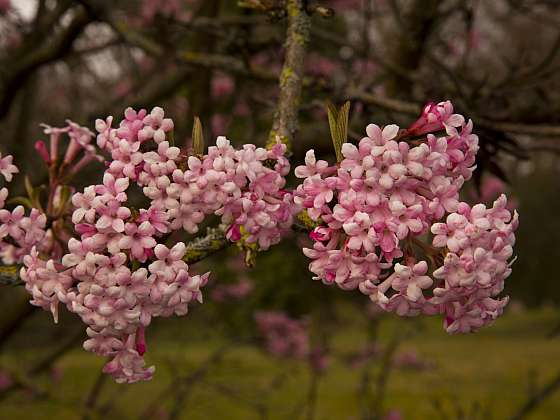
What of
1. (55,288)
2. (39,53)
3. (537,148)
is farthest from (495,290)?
(39,53)

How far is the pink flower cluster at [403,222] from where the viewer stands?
114 cm

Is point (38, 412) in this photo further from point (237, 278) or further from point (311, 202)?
point (311, 202)

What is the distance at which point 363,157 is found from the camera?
1181 mm

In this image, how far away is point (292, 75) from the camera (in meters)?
1.56

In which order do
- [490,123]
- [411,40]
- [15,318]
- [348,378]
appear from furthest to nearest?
[348,378] → [411,40] → [15,318] → [490,123]

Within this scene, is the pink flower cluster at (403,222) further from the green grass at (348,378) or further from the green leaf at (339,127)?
the green grass at (348,378)

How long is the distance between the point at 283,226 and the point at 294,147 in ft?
6.06

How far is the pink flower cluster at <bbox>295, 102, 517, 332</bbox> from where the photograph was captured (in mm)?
1144

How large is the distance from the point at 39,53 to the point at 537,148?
243 cm

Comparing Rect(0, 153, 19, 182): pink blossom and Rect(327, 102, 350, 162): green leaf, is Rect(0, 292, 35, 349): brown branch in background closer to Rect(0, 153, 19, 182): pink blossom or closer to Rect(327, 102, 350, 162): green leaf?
Rect(0, 153, 19, 182): pink blossom

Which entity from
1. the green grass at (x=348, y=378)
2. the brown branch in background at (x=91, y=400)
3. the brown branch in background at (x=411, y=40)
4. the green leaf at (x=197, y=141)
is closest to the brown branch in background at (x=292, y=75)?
the green leaf at (x=197, y=141)

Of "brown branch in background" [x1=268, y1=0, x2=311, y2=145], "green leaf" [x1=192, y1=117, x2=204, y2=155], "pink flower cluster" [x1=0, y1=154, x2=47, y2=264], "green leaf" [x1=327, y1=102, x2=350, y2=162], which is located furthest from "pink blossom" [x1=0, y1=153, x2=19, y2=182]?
"green leaf" [x1=327, y1=102, x2=350, y2=162]

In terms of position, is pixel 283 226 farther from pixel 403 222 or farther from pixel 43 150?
pixel 43 150

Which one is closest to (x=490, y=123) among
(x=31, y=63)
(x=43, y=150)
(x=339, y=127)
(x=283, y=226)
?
(x=339, y=127)
